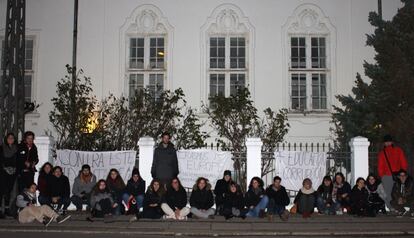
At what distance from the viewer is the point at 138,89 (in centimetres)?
1973

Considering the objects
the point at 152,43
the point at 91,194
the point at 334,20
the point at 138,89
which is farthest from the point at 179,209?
the point at 334,20

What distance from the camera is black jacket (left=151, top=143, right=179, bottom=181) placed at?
13.0 metres

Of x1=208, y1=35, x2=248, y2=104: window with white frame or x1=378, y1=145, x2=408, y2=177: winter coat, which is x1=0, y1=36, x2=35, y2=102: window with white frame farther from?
x1=378, y1=145, x2=408, y2=177: winter coat

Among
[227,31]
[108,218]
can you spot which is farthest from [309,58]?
[108,218]

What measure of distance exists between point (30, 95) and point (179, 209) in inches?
405

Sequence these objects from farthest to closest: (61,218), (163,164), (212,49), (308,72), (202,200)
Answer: (212,49) → (308,72) → (163,164) → (202,200) → (61,218)

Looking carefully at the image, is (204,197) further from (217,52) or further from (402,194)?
(217,52)

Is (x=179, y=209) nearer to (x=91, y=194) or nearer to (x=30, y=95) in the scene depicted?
(x=91, y=194)

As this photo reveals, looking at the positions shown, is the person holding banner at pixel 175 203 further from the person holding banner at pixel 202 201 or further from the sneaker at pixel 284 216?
the sneaker at pixel 284 216

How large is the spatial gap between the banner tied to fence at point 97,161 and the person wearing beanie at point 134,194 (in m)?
1.44

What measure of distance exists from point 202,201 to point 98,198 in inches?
88.4

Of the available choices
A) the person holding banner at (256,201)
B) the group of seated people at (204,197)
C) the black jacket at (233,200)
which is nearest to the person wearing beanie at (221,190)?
the group of seated people at (204,197)

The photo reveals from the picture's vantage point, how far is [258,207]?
40.8 ft

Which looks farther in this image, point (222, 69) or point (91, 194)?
point (222, 69)
